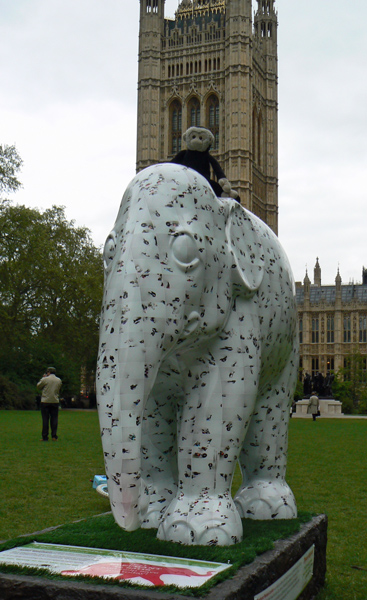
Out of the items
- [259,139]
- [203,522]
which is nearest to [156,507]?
[203,522]

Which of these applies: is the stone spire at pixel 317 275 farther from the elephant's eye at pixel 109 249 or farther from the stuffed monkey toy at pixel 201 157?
the elephant's eye at pixel 109 249

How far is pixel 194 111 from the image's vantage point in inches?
2564

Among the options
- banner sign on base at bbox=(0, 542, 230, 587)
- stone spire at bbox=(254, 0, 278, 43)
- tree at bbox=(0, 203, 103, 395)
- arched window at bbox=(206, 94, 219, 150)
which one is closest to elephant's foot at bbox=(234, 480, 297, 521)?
banner sign on base at bbox=(0, 542, 230, 587)

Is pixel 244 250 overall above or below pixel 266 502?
above

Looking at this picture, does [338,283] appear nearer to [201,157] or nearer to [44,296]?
[44,296]

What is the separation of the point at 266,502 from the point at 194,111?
65338 mm

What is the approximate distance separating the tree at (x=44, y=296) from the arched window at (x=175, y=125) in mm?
31329

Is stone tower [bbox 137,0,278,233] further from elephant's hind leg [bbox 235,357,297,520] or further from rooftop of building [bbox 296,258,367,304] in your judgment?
elephant's hind leg [bbox 235,357,297,520]

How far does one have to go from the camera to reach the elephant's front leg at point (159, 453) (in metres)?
2.55

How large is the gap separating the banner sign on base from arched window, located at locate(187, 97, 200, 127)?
64511mm

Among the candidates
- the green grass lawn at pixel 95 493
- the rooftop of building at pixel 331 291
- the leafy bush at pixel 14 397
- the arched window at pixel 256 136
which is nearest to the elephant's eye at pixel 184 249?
the green grass lawn at pixel 95 493

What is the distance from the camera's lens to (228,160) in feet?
198

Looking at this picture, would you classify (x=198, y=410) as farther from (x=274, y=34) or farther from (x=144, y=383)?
(x=274, y=34)

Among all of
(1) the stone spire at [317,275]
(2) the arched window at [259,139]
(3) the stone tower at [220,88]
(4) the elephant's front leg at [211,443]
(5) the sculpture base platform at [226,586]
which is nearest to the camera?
(5) the sculpture base platform at [226,586]
